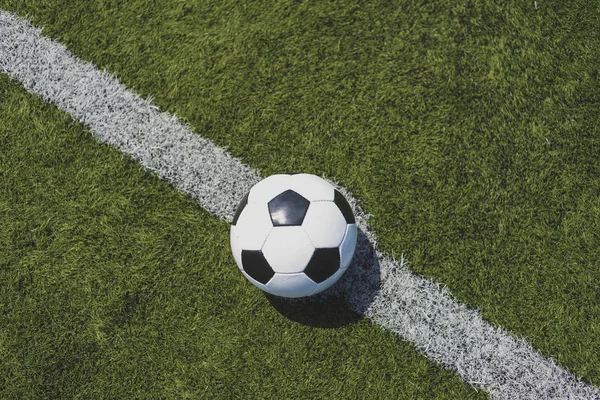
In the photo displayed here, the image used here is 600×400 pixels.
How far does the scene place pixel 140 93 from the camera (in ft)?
12.6

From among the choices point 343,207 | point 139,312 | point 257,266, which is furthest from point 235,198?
point 139,312

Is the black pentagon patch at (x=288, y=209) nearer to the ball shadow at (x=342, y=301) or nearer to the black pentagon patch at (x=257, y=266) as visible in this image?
the black pentagon patch at (x=257, y=266)

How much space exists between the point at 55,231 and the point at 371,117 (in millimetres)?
2427

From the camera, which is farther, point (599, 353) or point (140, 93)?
A: point (140, 93)

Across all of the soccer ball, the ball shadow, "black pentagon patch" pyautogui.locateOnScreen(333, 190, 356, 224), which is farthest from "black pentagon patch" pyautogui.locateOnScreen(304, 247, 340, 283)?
the ball shadow

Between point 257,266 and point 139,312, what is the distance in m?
1.10

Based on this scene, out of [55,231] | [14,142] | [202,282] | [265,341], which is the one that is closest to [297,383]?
[265,341]

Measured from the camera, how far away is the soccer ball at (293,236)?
289 centimetres

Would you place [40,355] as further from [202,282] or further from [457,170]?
[457,170]

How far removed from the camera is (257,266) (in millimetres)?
2980

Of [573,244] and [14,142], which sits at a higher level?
[14,142]

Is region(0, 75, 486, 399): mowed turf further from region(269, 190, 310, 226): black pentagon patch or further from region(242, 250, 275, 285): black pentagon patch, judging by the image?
region(269, 190, 310, 226): black pentagon patch

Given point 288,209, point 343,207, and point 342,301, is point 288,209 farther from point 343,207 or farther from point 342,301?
point 342,301

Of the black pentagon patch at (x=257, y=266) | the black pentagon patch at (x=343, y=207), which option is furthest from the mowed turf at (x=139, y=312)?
the black pentagon patch at (x=343, y=207)
